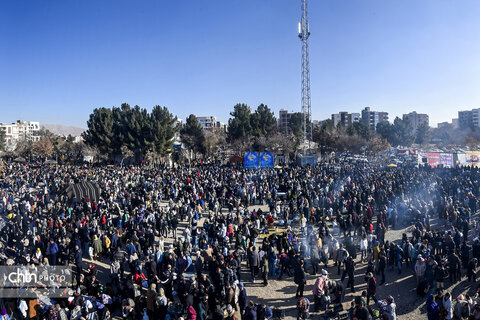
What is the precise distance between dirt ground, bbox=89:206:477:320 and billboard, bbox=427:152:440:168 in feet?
77.4

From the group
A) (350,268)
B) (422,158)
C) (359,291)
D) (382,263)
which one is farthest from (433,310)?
(422,158)

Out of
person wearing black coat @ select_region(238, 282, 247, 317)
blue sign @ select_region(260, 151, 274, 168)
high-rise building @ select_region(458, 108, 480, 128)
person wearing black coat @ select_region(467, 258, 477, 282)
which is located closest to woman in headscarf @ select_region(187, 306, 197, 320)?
person wearing black coat @ select_region(238, 282, 247, 317)

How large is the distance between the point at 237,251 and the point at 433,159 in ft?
91.6

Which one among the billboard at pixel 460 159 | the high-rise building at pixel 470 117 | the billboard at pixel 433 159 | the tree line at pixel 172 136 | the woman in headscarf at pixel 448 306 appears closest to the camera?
the woman in headscarf at pixel 448 306

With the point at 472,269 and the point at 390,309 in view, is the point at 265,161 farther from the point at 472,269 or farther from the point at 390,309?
the point at 390,309

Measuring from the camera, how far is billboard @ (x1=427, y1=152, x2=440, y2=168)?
97.5 ft

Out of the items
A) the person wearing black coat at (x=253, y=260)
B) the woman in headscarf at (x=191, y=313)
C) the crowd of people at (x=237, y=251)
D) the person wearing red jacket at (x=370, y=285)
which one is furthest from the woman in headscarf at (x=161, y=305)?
the person wearing red jacket at (x=370, y=285)

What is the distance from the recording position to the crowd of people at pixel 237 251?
24.1 ft

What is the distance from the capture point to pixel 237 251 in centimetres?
988

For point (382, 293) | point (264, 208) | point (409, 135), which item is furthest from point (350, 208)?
point (409, 135)

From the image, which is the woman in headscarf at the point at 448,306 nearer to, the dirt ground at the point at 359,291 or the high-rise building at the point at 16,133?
the dirt ground at the point at 359,291

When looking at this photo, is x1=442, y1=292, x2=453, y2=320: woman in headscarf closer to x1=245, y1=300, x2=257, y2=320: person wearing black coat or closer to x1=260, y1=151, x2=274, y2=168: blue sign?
x1=245, y1=300, x2=257, y2=320: person wearing black coat

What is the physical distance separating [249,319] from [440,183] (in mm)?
19675

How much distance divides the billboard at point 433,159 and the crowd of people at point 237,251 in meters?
10.0
